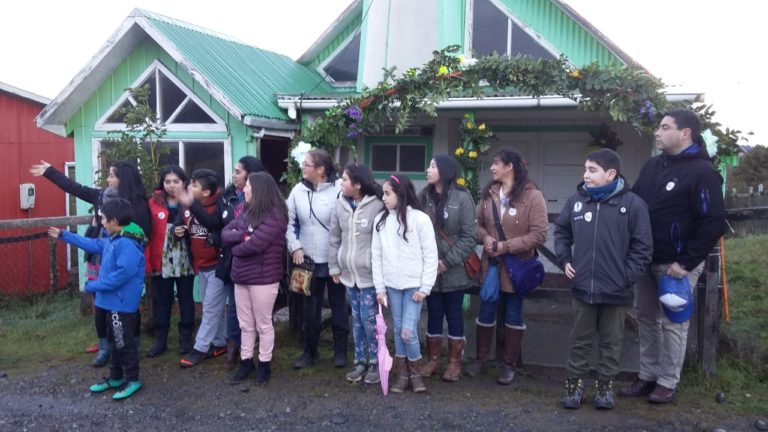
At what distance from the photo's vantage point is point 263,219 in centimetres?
487

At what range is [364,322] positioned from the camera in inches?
197

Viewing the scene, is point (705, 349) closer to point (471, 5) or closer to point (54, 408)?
point (54, 408)

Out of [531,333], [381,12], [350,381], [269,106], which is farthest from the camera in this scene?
[381,12]

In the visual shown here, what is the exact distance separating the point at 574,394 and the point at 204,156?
527 cm

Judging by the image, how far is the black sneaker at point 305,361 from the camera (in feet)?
17.8

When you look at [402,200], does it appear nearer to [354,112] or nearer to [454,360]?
[454,360]

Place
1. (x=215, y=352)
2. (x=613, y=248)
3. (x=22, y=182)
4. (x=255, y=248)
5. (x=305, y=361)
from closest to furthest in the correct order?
(x=613, y=248) → (x=255, y=248) → (x=305, y=361) → (x=215, y=352) → (x=22, y=182)

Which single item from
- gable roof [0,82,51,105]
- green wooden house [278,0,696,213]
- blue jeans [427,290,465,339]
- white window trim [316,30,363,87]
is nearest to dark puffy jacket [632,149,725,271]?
blue jeans [427,290,465,339]

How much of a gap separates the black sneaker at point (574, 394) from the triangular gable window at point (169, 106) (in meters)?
5.00

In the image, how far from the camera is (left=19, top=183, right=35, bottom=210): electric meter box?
Result: 35.7 ft

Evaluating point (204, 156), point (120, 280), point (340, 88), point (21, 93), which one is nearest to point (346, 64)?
point (340, 88)

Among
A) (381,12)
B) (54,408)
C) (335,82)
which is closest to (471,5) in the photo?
(381,12)

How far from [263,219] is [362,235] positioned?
30.5 inches

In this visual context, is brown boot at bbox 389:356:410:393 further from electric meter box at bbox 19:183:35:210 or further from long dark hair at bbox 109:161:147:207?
electric meter box at bbox 19:183:35:210
